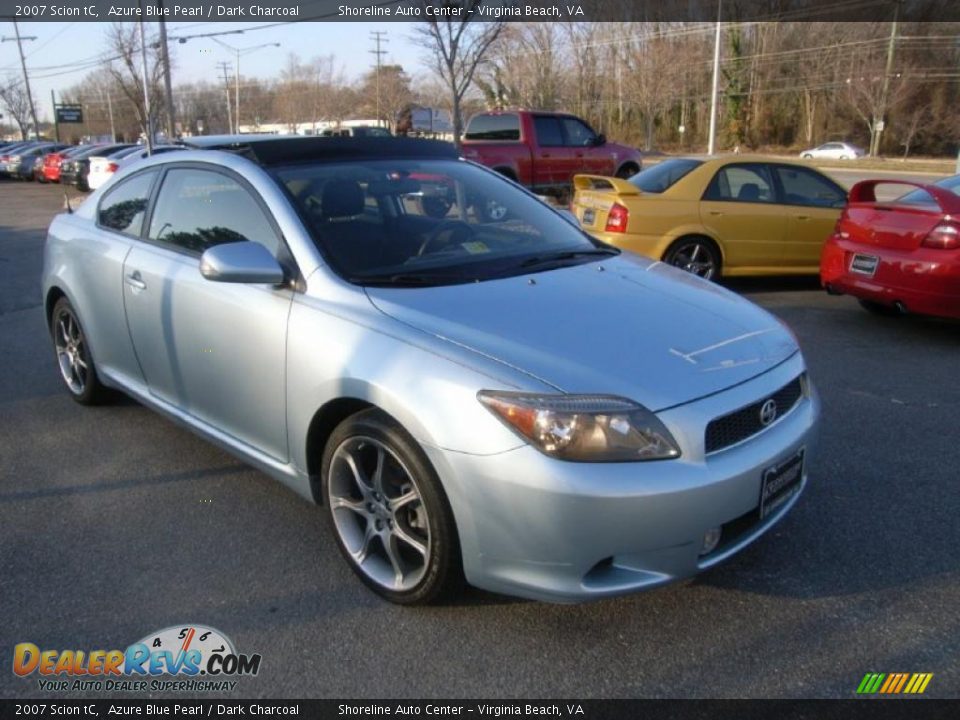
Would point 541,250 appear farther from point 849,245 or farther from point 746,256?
point 746,256

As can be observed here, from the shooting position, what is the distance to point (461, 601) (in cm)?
289

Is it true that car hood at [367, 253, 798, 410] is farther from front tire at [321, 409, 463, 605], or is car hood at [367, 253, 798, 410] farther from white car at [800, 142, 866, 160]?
white car at [800, 142, 866, 160]

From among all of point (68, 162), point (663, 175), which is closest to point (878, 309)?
point (663, 175)

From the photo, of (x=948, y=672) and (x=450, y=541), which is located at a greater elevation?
(x=450, y=541)

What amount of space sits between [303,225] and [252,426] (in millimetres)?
887

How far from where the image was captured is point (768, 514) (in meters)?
2.78

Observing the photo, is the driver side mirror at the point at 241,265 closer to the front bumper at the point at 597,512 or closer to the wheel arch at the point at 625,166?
the front bumper at the point at 597,512

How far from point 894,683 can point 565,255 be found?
2.14 metres

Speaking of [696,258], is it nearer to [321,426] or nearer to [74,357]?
[74,357]

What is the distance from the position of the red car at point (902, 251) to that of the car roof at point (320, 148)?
13.6ft

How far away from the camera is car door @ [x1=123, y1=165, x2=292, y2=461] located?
10.6 ft

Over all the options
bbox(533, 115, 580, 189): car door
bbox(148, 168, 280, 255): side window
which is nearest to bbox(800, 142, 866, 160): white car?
bbox(533, 115, 580, 189): car door
